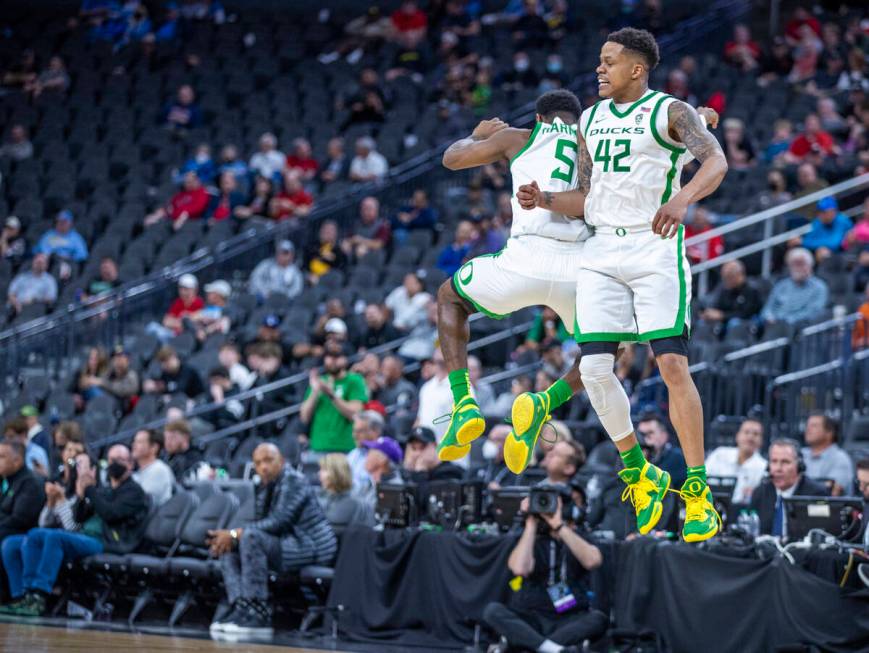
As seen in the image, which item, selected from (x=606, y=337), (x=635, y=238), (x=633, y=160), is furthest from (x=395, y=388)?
(x=633, y=160)

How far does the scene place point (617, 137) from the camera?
623 centimetres

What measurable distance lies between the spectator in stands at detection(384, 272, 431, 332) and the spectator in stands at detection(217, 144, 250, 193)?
4.19 meters

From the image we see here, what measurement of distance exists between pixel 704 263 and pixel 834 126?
3.52 m

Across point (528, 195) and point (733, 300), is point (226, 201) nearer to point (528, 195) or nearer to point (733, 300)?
point (733, 300)

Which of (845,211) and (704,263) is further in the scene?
(845,211)

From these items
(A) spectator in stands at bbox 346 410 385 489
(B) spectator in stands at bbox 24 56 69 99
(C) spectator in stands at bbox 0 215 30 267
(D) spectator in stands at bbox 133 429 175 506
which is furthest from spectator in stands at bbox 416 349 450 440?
(B) spectator in stands at bbox 24 56 69 99

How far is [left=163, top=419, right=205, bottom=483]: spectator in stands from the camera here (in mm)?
12922

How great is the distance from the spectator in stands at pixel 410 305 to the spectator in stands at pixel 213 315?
2014mm

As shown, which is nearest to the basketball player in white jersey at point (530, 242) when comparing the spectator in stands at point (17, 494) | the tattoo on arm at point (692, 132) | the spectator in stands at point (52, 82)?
the tattoo on arm at point (692, 132)

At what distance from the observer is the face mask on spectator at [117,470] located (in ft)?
38.7

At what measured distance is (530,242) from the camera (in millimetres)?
6695

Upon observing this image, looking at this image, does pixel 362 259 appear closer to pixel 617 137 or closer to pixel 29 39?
pixel 29 39

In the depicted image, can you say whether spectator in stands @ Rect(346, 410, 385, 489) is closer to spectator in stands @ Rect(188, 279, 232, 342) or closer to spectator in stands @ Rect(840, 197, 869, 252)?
spectator in stands @ Rect(188, 279, 232, 342)

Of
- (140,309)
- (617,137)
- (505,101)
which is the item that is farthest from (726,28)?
(617,137)
